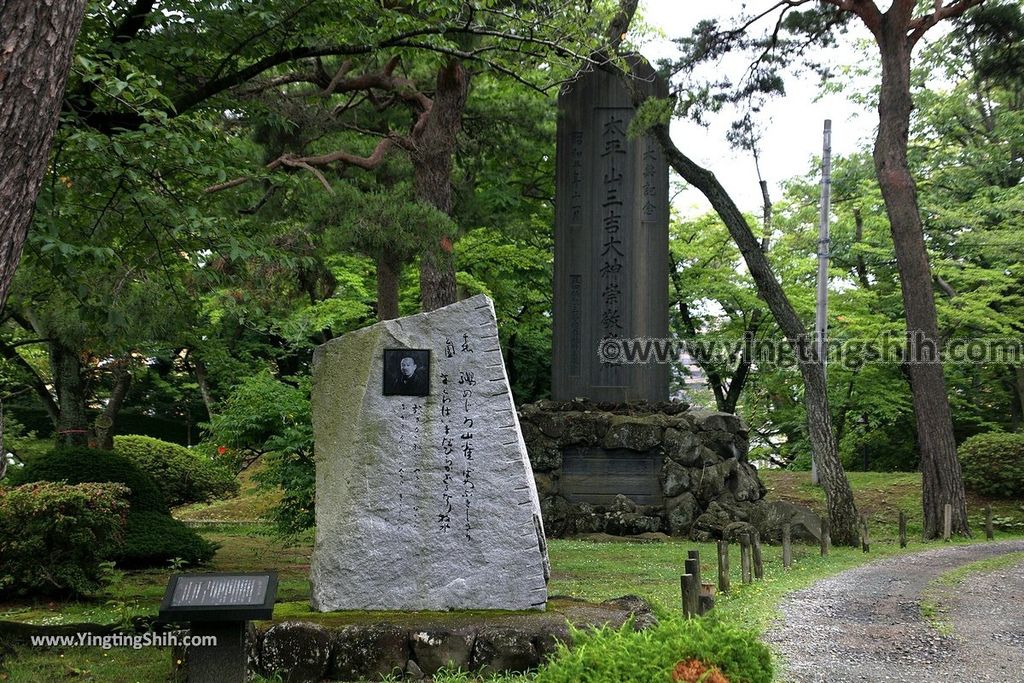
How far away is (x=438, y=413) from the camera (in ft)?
25.7

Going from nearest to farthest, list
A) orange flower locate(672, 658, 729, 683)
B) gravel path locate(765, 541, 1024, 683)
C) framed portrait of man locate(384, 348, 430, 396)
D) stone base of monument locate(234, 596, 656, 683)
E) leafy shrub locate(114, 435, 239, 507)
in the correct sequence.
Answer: orange flower locate(672, 658, 729, 683) → gravel path locate(765, 541, 1024, 683) → stone base of monument locate(234, 596, 656, 683) → framed portrait of man locate(384, 348, 430, 396) → leafy shrub locate(114, 435, 239, 507)

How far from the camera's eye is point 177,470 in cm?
1647

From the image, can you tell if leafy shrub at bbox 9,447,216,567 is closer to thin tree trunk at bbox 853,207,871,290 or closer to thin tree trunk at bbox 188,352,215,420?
thin tree trunk at bbox 188,352,215,420

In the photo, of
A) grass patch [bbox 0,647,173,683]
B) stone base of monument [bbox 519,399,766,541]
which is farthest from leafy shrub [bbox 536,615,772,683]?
stone base of monument [bbox 519,399,766,541]

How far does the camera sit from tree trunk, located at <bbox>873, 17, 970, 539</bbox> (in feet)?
52.3

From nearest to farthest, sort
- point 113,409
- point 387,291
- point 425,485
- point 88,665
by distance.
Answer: point 88,665 → point 425,485 → point 387,291 → point 113,409

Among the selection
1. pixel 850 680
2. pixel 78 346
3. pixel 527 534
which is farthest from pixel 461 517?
pixel 78 346

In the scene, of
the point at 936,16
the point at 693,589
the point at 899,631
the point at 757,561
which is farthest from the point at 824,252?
the point at 693,589

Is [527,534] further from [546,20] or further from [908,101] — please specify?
[908,101]

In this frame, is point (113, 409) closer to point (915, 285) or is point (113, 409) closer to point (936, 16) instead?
point (915, 285)

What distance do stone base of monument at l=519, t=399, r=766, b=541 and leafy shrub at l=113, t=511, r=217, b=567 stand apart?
6.93m

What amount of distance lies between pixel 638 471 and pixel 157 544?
875cm

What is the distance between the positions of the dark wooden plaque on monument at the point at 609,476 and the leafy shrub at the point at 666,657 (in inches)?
484

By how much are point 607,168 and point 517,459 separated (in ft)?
38.5
